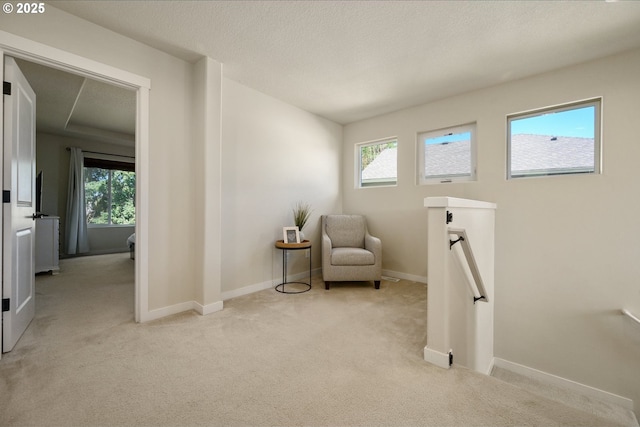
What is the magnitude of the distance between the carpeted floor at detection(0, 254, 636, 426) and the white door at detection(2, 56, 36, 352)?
22cm

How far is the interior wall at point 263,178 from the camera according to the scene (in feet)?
9.90

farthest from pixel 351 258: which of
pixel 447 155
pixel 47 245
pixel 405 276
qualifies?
pixel 47 245

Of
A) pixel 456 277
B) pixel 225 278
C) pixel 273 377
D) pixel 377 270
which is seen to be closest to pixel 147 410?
pixel 273 377

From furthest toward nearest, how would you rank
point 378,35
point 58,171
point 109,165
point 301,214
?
point 109,165, point 58,171, point 301,214, point 378,35

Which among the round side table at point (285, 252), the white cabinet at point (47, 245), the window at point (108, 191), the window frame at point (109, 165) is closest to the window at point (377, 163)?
the round side table at point (285, 252)

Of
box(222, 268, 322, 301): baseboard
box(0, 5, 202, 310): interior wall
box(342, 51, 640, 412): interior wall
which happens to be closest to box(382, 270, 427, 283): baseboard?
box(342, 51, 640, 412): interior wall

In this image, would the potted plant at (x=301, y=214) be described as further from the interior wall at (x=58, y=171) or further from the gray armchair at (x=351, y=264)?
the interior wall at (x=58, y=171)

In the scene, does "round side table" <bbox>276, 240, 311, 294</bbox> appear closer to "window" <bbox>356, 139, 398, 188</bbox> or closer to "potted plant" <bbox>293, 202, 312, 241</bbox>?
"potted plant" <bbox>293, 202, 312, 241</bbox>

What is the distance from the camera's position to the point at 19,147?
6.44 ft

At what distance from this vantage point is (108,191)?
6.20 meters

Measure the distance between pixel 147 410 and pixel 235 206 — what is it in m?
2.06

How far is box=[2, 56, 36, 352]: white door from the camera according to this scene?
1.80 m

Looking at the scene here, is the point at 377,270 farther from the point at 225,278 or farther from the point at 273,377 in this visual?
the point at 273,377

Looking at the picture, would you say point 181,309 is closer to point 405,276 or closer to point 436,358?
point 436,358
